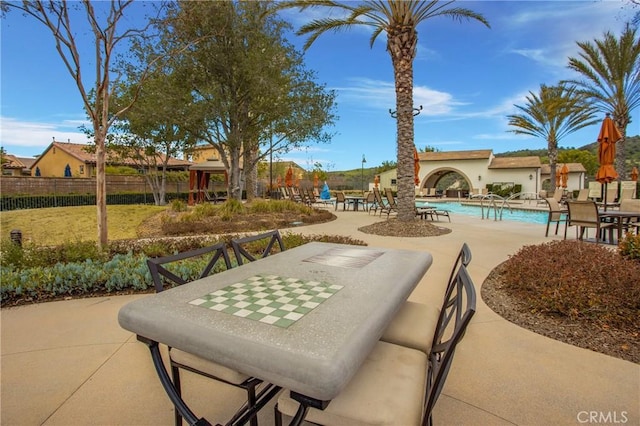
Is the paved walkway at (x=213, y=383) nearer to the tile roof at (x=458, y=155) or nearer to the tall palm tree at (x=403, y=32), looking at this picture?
the tall palm tree at (x=403, y=32)

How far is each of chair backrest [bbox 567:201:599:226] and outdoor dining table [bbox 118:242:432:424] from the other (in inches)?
220

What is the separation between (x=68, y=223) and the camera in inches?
395

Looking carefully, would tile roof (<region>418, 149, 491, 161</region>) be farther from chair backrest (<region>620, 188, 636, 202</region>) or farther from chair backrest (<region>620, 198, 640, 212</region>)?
chair backrest (<region>620, 198, 640, 212</region>)

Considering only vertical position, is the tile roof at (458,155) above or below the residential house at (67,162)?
above

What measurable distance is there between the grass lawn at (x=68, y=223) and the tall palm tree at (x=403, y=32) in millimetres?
7014

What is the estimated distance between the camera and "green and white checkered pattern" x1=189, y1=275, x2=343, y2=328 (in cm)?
119

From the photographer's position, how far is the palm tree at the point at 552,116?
17.6 m

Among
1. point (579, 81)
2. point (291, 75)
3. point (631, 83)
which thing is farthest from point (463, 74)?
point (291, 75)

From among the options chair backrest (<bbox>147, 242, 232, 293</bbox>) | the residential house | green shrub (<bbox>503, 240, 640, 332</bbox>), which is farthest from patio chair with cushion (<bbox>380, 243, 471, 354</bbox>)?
the residential house

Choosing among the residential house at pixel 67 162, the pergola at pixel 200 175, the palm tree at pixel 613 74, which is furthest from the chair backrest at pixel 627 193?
the residential house at pixel 67 162

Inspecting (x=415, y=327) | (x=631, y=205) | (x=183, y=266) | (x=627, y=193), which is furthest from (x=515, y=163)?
(x=415, y=327)

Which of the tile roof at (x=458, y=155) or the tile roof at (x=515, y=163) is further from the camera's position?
the tile roof at (x=458, y=155)

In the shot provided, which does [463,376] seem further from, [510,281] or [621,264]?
[621,264]

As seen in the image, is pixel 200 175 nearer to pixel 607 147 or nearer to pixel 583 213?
pixel 583 213
